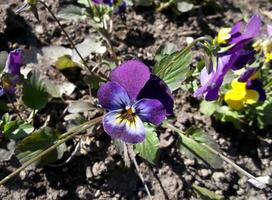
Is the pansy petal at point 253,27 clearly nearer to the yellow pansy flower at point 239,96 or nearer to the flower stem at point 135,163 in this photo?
the yellow pansy flower at point 239,96

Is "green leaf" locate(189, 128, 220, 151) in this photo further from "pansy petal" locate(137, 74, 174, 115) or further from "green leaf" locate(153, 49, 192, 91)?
"pansy petal" locate(137, 74, 174, 115)

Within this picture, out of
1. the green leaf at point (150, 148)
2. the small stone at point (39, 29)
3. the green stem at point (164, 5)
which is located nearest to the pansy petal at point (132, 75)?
the green leaf at point (150, 148)

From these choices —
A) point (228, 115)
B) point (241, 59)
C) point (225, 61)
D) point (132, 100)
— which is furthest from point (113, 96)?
point (228, 115)

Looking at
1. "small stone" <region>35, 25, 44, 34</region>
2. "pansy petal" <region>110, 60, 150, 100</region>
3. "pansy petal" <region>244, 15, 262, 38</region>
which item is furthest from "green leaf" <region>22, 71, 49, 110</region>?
"pansy petal" <region>244, 15, 262, 38</region>

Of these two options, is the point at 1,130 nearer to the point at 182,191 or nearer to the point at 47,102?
the point at 47,102

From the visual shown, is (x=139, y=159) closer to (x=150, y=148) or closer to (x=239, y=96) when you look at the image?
(x=150, y=148)

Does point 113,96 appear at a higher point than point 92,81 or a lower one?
higher
